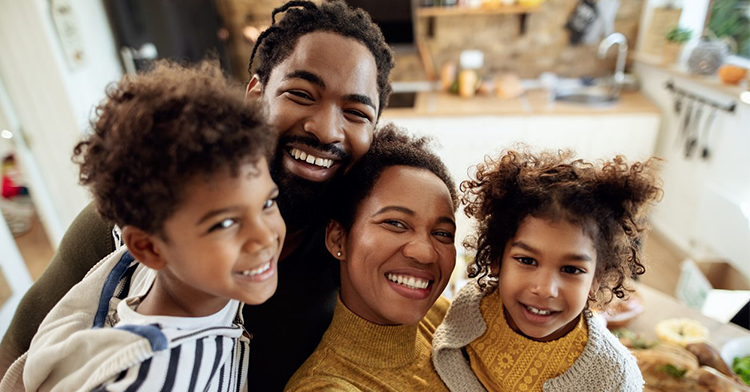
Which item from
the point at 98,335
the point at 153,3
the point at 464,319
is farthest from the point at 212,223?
the point at 153,3

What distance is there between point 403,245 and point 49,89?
315cm

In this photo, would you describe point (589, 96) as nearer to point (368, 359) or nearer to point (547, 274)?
point (547, 274)

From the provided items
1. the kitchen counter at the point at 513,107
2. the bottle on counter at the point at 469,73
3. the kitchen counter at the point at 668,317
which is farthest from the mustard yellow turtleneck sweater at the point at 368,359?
the bottle on counter at the point at 469,73

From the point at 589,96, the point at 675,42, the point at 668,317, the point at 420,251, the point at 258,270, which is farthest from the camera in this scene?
the point at 589,96

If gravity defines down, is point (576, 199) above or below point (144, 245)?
below

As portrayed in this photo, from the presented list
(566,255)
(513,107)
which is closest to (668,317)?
(566,255)

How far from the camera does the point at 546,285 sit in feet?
3.25

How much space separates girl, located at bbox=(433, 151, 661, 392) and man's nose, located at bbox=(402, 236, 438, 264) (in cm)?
20

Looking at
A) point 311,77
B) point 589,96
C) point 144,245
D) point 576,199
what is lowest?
point 589,96

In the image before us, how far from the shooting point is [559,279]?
1009mm

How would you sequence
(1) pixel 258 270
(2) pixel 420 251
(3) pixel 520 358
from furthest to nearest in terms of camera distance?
(3) pixel 520 358, (2) pixel 420 251, (1) pixel 258 270

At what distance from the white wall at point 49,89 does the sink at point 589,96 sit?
3.56 m

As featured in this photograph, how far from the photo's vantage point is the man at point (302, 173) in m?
1.08

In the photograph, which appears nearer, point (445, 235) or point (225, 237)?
point (225, 237)
